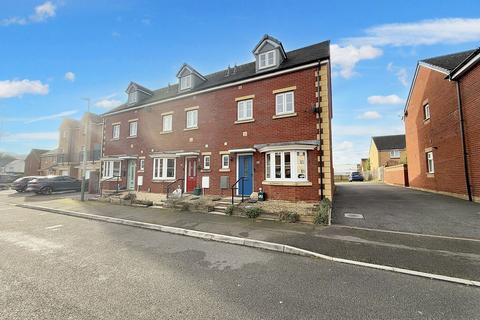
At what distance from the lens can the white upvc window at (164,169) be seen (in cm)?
1697

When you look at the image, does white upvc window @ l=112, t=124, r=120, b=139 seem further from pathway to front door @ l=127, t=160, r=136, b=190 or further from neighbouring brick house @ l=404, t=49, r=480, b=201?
neighbouring brick house @ l=404, t=49, r=480, b=201

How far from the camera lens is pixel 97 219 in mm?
10742

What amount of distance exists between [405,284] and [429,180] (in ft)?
57.9

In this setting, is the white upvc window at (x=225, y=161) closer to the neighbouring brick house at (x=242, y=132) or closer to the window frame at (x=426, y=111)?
the neighbouring brick house at (x=242, y=132)

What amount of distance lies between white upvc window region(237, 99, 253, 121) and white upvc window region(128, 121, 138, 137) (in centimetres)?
1031

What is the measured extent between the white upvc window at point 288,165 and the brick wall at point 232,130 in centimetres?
35

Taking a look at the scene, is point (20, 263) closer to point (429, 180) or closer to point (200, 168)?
point (200, 168)

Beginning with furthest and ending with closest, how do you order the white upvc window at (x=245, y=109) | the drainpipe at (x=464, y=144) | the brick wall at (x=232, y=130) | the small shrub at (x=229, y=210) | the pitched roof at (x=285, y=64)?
the white upvc window at (x=245, y=109), the pitched roof at (x=285, y=64), the drainpipe at (x=464, y=144), the brick wall at (x=232, y=130), the small shrub at (x=229, y=210)

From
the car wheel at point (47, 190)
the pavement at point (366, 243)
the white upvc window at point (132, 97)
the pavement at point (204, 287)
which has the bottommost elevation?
the pavement at point (204, 287)

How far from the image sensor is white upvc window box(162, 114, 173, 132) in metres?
17.7

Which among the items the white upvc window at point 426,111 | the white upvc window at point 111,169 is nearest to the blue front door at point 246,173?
the white upvc window at point 111,169

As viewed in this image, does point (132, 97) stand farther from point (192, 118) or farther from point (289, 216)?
point (289, 216)

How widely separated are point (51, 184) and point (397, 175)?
3754 cm

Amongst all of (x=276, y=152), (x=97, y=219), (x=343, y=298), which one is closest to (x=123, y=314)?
(x=343, y=298)
